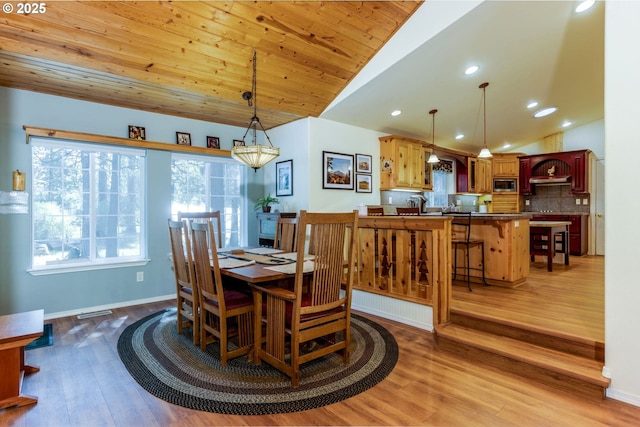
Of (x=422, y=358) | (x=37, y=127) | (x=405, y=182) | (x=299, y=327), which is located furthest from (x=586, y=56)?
(x=37, y=127)

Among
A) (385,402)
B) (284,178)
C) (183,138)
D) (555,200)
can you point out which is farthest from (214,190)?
(555,200)

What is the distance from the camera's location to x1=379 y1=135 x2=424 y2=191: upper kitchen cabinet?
5.62 m

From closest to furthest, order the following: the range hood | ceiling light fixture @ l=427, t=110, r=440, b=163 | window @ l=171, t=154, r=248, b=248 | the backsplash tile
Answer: window @ l=171, t=154, r=248, b=248 → ceiling light fixture @ l=427, t=110, r=440, b=163 → the range hood → the backsplash tile

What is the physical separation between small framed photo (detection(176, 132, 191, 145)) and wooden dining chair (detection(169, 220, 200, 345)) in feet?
6.43

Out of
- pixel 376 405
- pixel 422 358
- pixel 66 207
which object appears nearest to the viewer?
pixel 376 405

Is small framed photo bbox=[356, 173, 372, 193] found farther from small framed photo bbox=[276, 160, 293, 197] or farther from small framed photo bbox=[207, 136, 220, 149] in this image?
small framed photo bbox=[207, 136, 220, 149]

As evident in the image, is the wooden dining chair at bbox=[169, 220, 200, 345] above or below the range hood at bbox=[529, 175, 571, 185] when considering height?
below

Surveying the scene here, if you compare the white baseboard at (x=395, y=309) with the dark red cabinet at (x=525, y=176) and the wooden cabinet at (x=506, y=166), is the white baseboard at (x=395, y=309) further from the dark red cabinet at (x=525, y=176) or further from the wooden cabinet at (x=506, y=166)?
the dark red cabinet at (x=525, y=176)

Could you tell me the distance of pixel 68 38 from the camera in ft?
9.27

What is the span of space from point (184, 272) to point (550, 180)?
757 cm

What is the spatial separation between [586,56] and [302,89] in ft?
11.6

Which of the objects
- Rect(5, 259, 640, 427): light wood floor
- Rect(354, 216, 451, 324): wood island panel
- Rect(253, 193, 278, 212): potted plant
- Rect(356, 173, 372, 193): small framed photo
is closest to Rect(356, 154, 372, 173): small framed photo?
Rect(356, 173, 372, 193): small framed photo

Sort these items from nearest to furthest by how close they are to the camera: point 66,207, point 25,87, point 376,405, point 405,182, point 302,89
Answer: point 376,405 < point 25,87 < point 66,207 < point 302,89 < point 405,182

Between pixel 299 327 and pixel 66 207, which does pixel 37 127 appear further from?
pixel 299 327
